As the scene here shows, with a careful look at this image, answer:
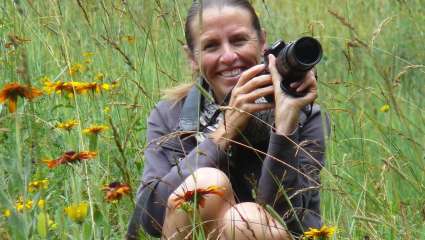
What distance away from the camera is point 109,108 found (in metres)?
2.87

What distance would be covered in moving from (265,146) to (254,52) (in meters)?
0.24

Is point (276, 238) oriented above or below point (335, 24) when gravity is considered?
below

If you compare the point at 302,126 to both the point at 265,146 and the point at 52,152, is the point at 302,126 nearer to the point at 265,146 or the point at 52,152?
the point at 265,146

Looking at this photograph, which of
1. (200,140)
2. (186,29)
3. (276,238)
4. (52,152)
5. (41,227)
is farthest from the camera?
(52,152)

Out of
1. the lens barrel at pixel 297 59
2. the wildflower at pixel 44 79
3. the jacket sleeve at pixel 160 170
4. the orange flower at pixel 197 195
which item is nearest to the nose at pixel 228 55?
the jacket sleeve at pixel 160 170

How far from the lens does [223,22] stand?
2312 mm

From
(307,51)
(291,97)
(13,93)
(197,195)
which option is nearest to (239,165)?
(291,97)

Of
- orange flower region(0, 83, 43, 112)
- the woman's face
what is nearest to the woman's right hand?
the woman's face

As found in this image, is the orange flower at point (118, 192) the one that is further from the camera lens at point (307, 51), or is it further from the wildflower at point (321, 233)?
the camera lens at point (307, 51)

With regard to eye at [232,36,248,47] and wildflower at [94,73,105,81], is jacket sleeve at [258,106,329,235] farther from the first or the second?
wildflower at [94,73,105,81]

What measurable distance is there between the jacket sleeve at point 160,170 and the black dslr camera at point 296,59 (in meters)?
0.24

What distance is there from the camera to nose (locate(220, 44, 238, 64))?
7.41 ft

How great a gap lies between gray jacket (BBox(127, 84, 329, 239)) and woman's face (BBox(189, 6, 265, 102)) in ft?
0.22

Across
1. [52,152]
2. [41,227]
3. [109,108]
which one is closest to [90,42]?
[109,108]
